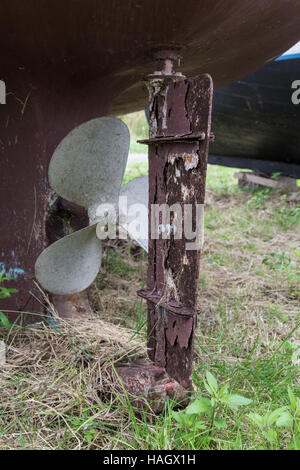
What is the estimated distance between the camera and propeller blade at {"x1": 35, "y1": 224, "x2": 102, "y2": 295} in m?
1.50

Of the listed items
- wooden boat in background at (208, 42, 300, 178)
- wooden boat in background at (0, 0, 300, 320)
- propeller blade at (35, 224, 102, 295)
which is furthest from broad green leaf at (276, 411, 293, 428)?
wooden boat in background at (208, 42, 300, 178)

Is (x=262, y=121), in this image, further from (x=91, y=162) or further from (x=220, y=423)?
(x=220, y=423)

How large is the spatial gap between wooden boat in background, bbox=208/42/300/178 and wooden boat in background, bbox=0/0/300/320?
181 centimetres

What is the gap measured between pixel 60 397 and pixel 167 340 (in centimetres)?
35

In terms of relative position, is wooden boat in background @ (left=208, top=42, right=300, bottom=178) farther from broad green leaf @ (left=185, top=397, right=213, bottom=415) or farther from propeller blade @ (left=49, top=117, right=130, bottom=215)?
broad green leaf @ (left=185, top=397, right=213, bottom=415)

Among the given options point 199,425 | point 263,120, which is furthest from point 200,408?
point 263,120

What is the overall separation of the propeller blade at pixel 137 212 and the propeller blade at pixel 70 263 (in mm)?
130

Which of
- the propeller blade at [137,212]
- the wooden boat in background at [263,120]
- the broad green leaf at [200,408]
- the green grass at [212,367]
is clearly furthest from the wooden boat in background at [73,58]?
the wooden boat in background at [263,120]

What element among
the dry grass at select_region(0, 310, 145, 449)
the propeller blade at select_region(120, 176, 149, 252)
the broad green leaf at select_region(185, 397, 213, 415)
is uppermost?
the propeller blade at select_region(120, 176, 149, 252)

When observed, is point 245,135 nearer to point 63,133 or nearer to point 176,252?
point 63,133

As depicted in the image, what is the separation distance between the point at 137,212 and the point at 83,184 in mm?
221

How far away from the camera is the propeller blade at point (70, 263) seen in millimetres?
1497

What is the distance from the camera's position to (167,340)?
4.44 ft

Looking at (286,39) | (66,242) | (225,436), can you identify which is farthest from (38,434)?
(286,39)
